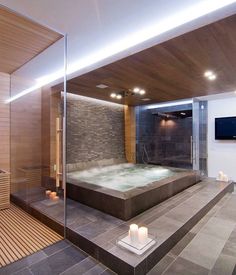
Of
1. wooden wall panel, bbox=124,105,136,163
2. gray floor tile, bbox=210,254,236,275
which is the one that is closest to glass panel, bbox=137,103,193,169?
wooden wall panel, bbox=124,105,136,163

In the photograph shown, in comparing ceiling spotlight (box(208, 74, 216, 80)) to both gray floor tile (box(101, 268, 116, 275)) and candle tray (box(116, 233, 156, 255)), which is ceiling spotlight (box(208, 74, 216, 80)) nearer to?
candle tray (box(116, 233, 156, 255))

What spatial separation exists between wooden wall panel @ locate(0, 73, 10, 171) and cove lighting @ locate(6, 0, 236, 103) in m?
1.30

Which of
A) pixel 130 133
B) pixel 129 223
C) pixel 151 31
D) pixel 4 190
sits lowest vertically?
pixel 129 223

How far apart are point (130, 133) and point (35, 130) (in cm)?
270

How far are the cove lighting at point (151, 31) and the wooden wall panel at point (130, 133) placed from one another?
2652mm

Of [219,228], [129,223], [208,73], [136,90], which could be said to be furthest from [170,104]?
[129,223]

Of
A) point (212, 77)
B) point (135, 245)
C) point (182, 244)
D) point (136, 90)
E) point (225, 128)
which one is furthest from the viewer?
point (225, 128)

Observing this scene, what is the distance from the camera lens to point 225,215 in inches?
111

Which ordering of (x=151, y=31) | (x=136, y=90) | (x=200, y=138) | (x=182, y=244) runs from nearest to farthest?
(x=182, y=244) < (x=151, y=31) < (x=136, y=90) < (x=200, y=138)

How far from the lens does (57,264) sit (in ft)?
5.97

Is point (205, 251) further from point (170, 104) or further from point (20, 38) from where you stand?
point (170, 104)

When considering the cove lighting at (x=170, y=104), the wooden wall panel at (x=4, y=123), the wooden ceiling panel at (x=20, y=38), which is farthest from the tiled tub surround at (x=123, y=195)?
the cove lighting at (x=170, y=104)

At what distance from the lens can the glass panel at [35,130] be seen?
10.7 ft

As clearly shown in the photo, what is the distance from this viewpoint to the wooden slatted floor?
2012mm
